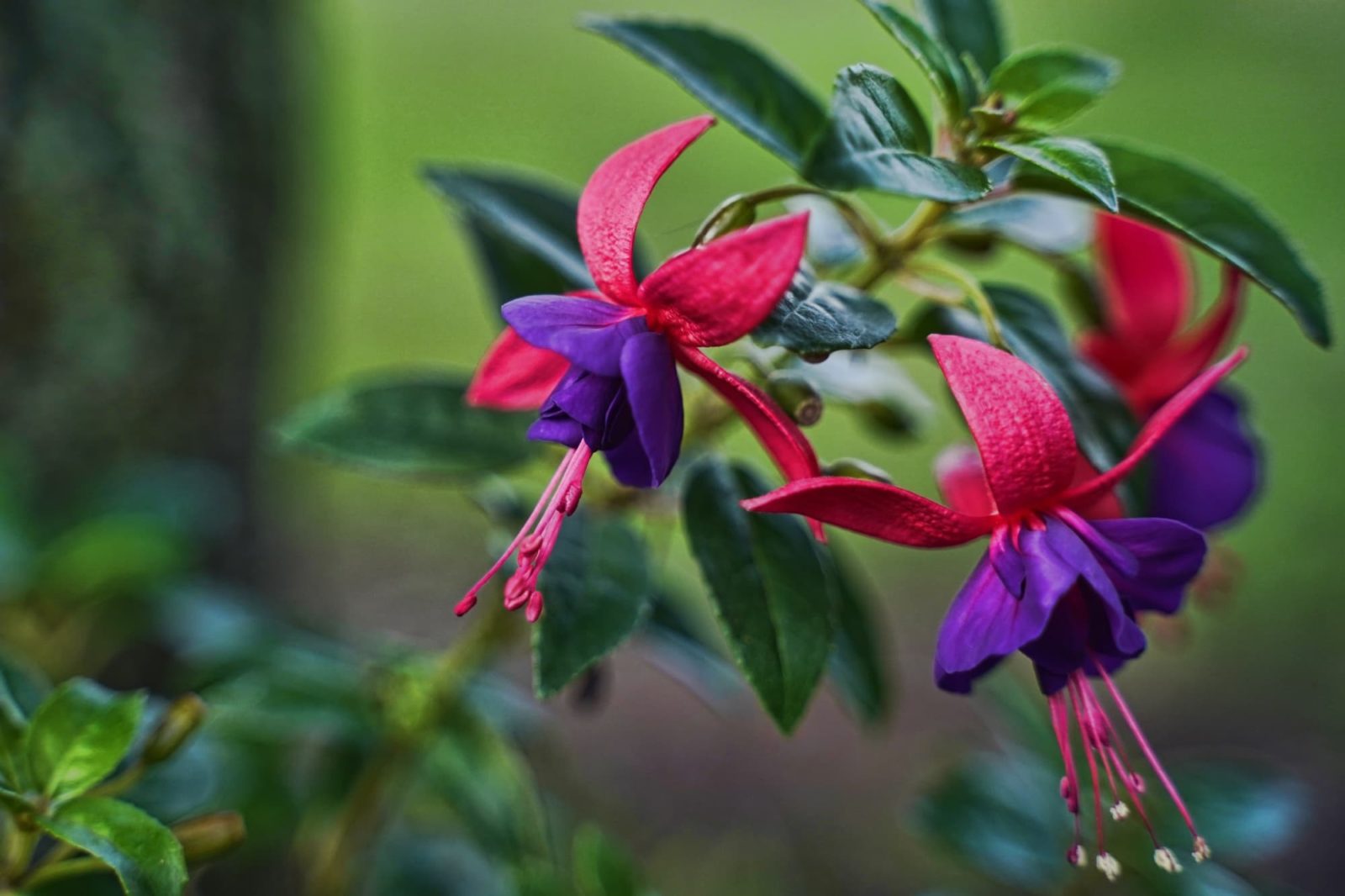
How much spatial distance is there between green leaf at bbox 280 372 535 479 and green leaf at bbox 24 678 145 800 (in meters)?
0.21

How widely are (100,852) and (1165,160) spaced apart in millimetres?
596

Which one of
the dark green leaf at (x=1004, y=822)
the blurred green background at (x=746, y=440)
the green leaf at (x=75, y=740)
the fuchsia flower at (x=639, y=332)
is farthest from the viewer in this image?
the blurred green background at (x=746, y=440)

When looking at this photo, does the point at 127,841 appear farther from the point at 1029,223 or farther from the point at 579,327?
the point at 1029,223

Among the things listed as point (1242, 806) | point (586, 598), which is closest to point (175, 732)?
point (586, 598)

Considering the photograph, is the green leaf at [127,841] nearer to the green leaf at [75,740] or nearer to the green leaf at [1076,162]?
the green leaf at [75,740]

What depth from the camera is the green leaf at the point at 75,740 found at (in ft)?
1.79

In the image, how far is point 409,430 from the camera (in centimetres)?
76

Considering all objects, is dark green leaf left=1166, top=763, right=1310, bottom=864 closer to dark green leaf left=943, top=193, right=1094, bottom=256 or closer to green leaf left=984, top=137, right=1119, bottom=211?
dark green leaf left=943, top=193, right=1094, bottom=256

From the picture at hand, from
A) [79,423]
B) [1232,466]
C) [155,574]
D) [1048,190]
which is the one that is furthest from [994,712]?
[79,423]

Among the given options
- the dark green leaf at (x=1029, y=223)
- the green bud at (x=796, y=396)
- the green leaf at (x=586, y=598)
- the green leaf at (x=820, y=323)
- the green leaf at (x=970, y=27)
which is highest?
the green leaf at (x=970, y=27)

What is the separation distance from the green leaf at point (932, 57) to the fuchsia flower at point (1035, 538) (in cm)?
15

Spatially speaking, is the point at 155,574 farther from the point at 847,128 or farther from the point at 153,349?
the point at 847,128

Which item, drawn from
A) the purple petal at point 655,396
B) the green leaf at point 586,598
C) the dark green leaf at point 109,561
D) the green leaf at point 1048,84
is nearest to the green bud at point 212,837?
the green leaf at point 586,598

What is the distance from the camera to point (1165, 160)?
0.58 metres
